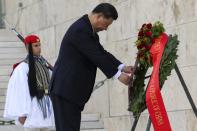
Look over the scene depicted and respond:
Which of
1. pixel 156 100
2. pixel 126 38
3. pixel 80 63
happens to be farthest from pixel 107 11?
pixel 126 38

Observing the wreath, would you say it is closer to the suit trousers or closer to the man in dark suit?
the man in dark suit

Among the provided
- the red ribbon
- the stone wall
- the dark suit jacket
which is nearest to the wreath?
the red ribbon

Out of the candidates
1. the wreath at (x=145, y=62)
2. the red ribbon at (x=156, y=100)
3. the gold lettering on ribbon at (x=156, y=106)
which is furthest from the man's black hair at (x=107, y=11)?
the gold lettering on ribbon at (x=156, y=106)

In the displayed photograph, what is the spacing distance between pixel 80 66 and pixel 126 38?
4.18 m

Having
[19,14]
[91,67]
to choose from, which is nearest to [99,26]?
[91,67]

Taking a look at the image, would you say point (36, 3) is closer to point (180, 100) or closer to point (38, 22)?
point (38, 22)

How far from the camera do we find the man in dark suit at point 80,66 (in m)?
6.30

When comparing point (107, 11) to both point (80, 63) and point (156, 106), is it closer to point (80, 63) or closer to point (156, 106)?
point (80, 63)

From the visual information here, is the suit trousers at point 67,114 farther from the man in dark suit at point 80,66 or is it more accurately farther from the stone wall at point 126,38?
the stone wall at point 126,38

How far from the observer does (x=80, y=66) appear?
6.38 meters

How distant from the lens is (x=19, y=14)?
15219 mm

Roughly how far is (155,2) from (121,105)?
1.76 m

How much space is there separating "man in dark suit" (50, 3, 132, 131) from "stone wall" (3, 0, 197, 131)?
263 cm

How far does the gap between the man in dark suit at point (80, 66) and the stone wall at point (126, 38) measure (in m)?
2.63
